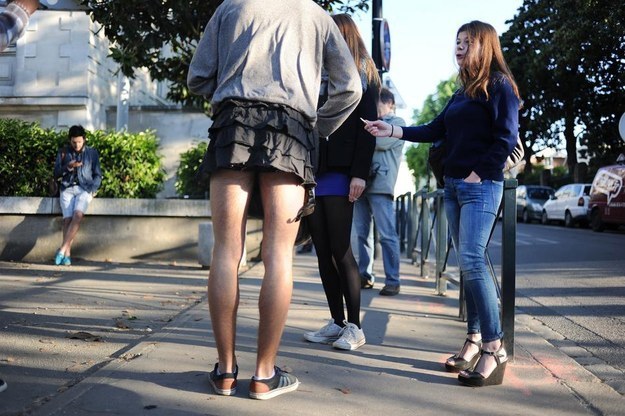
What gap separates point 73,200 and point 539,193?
3136 centimetres

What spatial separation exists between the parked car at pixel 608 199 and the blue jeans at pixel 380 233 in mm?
16173

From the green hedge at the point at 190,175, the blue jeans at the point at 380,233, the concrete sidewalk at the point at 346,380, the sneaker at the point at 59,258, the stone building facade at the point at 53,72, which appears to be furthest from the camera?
the stone building facade at the point at 53,72

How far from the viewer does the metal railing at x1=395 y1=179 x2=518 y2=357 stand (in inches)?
182

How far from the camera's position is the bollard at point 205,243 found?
9347mm

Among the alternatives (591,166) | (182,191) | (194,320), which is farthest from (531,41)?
(194,320)

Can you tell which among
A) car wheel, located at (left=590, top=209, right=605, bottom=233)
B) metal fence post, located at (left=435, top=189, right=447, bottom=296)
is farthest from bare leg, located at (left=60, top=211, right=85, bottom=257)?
car wheel, located at (left=590, top=209, right=605, bottom=233)

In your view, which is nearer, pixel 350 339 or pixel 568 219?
pixel 350 339

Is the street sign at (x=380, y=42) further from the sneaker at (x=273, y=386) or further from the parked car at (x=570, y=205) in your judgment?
the parked car at (x=570, y=205)

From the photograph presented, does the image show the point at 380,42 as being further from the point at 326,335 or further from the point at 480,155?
the point at 480,155

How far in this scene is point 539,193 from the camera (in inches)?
1499

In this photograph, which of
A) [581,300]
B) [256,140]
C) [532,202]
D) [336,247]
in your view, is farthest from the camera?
[532,202]

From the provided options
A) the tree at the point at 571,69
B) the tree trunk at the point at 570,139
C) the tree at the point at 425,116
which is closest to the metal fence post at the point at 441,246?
the tree at the point at 571,69

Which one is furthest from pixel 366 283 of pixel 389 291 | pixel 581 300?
pixel 581 300

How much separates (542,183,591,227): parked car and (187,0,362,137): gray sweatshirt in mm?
26209
